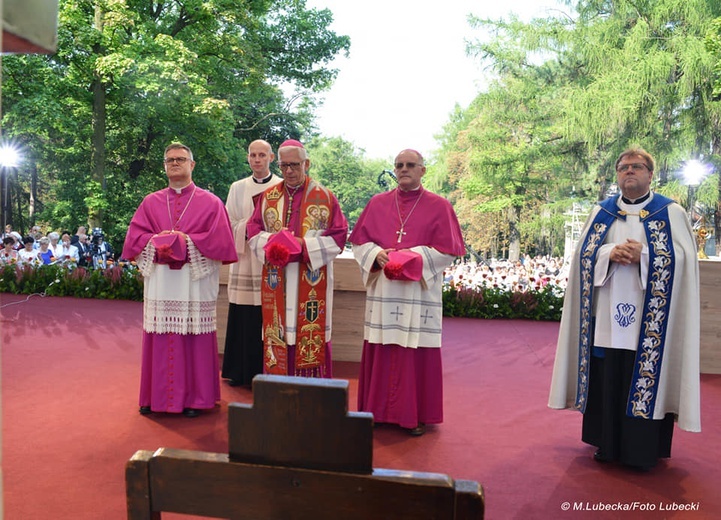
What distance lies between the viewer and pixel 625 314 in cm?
381

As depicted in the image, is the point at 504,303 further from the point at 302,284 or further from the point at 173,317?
the point at 173,317

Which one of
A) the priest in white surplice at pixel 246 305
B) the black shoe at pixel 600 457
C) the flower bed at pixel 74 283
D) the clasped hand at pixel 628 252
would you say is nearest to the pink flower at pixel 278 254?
the priest in white surplice at pixel 246 305

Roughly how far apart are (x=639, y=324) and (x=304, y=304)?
234cm

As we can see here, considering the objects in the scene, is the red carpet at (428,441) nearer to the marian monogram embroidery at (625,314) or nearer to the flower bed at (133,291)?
the marian monogram embroidery at (625,314)

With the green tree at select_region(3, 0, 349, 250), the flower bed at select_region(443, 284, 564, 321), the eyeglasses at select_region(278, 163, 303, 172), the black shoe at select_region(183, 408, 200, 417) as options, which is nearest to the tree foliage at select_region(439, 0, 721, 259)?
the green tree at select_region(3, 0, 349, 250)

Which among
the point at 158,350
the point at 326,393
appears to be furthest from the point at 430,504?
the point at 158,350

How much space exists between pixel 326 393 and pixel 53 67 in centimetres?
1849

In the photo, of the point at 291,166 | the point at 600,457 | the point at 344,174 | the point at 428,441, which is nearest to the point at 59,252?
the point at 291,166

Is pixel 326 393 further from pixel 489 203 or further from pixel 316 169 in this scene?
pixel 316 169

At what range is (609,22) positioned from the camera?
21.0 meters

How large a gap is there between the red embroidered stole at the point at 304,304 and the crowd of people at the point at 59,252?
7.17m

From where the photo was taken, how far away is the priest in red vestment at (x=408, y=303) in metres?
4.36

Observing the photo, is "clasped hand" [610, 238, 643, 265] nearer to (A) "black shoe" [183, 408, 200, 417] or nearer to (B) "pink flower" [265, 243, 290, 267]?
(B) "pink flower" [265, 243, 290, 267]

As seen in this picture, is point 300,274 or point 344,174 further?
point 344,174
